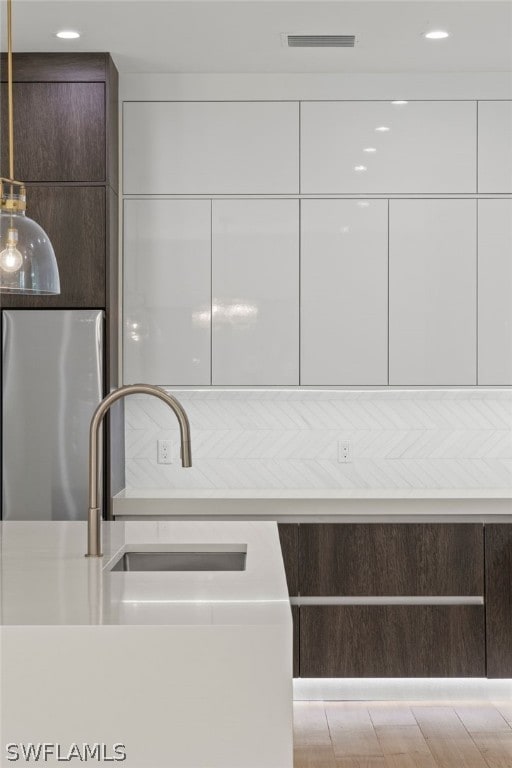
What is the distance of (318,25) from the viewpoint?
351 centimetres

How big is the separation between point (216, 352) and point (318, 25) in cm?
151

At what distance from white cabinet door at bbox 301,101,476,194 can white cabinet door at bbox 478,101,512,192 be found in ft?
0.13

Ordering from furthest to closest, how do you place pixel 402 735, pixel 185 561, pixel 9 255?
pixel 402 735, pixel 185 561, pixel 9 255

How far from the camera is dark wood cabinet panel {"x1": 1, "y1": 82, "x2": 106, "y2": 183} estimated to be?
3.87 metres

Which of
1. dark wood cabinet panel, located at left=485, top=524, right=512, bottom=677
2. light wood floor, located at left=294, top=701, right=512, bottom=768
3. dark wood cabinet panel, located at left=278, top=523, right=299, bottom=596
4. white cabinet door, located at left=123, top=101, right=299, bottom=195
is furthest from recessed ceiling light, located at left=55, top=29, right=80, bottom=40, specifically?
light wood floor, located at left=294, top=701, right=512, bottom=768

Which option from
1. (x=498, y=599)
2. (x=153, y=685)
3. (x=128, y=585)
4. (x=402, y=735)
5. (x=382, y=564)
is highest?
(x=128, y=585)

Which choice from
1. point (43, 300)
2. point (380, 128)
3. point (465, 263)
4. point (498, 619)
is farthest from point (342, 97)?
point (498, 619)

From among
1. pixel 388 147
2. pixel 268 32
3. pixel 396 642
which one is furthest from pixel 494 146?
pixel 396 642

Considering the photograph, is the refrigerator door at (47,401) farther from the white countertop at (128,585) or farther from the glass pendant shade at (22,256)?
the glass pendant shade at (22,256)

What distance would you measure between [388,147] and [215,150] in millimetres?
826

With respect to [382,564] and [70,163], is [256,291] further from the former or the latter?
[382,564]

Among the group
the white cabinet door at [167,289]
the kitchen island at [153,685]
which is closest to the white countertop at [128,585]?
the kitchen island at [153,685]

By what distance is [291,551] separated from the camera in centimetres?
→ 376

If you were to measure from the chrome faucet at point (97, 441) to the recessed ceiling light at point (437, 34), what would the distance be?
2309 millimetres
